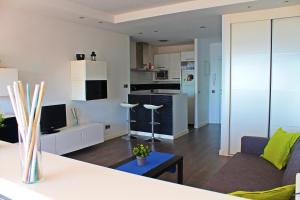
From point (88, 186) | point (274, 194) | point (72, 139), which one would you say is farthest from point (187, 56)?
point (88, 186)

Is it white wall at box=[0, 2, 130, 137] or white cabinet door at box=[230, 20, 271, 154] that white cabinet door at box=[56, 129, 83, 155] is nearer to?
white wall at box=[0, 2, 130, 137]

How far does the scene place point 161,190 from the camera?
105cm

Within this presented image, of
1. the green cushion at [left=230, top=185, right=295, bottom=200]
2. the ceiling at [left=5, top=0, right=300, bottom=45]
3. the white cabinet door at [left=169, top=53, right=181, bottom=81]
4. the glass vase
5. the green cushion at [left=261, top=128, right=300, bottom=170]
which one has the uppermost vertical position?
the ceiling at [left=5, top=0, right=300, bottom=45]

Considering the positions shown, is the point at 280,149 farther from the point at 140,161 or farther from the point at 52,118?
the point at 52,118

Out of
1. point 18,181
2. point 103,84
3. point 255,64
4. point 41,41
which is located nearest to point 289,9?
point 255,64

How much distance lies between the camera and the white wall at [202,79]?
7.27 meters

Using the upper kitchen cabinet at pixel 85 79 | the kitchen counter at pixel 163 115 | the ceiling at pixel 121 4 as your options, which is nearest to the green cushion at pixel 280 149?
the ceiling at pixel 121 4

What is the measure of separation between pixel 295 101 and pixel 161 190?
3.91 meters

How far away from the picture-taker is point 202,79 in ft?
24.8

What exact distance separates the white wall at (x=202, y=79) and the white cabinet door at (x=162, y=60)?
1.24 m

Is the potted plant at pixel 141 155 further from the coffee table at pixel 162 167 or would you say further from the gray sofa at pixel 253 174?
the gray sofa at pixel 253 174

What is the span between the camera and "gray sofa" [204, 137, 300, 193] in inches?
87.8

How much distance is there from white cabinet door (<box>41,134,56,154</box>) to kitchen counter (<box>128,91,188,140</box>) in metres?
2.56

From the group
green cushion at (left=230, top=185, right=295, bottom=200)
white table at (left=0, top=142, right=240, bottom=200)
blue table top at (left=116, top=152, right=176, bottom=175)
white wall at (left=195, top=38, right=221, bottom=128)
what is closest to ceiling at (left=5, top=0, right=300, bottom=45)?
white wall at (left=195, top=38, right=221, bottom=128)
